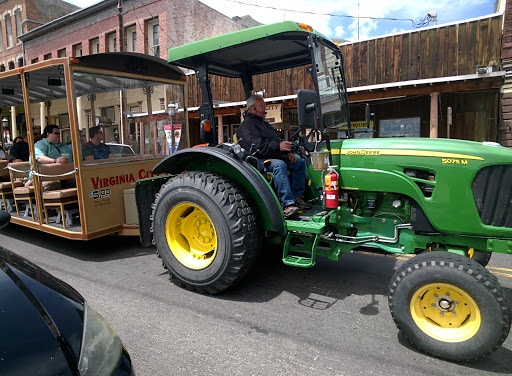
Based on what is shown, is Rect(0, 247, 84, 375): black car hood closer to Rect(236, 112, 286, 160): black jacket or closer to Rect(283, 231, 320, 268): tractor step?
Rect(283, 231, 320, 268): tractor step

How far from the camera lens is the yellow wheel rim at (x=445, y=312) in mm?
2385

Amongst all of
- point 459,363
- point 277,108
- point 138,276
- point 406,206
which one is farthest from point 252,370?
point 277,108

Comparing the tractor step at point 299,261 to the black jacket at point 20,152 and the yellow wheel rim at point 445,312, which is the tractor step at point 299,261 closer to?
the yellow wheel rim at point 445,312

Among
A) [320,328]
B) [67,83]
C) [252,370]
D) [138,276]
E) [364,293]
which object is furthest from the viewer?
[67,83]

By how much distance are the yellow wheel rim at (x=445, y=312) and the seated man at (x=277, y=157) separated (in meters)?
1.24

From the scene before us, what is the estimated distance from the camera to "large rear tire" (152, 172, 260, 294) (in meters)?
3.24

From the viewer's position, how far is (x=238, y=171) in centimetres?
339

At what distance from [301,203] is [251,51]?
65.7 inches

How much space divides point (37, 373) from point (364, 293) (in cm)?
287

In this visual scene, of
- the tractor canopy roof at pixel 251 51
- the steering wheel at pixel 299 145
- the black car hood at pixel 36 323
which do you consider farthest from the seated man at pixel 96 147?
the black car hood at pixel 36 323

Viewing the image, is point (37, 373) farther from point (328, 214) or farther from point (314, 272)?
point (314, 272)

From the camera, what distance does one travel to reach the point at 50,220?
16.5 ft

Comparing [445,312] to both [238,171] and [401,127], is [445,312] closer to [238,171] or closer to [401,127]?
[238,171]

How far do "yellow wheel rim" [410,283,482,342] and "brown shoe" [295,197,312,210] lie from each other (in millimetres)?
1269
